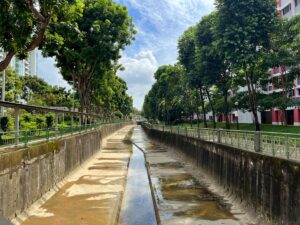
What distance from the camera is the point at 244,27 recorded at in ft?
77.3

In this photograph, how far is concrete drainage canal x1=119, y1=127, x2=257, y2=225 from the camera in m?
13.7

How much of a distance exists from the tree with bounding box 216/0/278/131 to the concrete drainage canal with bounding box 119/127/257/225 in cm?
825

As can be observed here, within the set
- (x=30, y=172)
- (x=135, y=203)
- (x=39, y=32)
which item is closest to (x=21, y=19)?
(x=39, y=32)

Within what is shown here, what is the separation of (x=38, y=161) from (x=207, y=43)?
21.7 metres

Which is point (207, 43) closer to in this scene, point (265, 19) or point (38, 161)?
point (265, 19)

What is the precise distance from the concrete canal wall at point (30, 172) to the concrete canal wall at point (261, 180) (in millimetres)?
8019

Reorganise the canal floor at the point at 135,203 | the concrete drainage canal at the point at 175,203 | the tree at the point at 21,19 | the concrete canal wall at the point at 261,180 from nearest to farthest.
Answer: the concrete canal wall at the point at 261,180 → the tree at the point at 21,19 → the canal floor at the point at 135,203 → the concrete drainage canal at the point at 175,203

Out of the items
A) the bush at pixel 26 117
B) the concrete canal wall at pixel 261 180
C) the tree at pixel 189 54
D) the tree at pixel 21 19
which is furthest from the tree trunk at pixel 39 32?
the tree at pixel 189 54

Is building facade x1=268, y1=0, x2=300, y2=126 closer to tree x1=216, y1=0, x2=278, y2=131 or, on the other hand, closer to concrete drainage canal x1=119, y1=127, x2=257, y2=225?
tree x1=216, y1=0, x2=278, y2=131

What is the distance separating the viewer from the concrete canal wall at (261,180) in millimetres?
9953

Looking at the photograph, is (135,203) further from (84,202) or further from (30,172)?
(30,172)

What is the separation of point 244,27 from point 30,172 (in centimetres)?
1613

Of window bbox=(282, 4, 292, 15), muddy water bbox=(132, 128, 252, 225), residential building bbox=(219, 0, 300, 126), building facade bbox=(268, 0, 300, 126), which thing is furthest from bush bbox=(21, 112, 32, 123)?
window bbox=(282, 4, 292, 15)

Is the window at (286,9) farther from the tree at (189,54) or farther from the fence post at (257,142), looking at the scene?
the fence post at (257,142)
